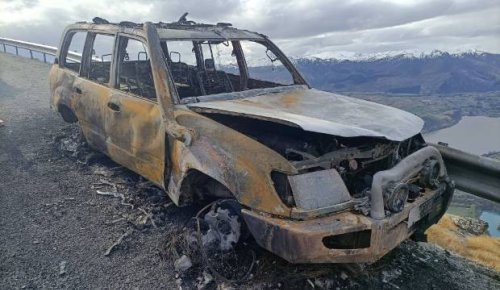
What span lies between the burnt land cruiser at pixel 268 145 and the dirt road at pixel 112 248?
1.37 feet

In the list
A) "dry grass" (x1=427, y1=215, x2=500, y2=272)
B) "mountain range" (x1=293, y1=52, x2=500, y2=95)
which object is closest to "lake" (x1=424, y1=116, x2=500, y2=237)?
"dry grass" (x1=427, y1=215, x2=500, y2=272)

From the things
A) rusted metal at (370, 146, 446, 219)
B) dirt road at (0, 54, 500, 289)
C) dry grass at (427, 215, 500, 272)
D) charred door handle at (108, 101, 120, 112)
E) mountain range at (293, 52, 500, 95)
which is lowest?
mountain range at (293, 52, 500, 95)

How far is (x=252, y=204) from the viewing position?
2689 mm

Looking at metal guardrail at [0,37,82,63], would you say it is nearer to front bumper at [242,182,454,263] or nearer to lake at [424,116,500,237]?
front bumper at [242,182,454,263]

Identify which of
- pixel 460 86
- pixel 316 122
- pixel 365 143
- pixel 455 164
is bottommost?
pixel 460 86

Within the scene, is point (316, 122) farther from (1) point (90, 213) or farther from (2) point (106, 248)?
(1) point (90, 213)

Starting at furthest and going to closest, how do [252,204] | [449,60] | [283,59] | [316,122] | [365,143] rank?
[449,60] → [283,59] → [365,143] → [316,122] → [252,204]

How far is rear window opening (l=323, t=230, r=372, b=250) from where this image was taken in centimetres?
255

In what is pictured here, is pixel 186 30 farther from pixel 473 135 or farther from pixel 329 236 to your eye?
pixel 473 135

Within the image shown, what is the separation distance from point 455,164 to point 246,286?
2.37m

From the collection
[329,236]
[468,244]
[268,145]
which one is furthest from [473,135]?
[329,236]

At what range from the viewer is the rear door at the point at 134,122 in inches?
143

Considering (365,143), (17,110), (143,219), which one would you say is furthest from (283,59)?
(17,110)

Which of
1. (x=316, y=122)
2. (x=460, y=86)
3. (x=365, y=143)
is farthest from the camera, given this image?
(x=460, y=86)
